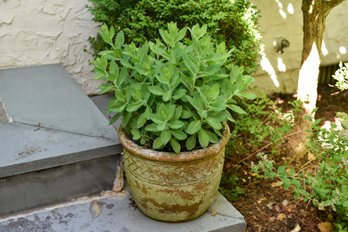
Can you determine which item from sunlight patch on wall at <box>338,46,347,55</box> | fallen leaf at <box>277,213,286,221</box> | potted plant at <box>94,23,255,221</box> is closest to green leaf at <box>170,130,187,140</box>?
potted plant at <box>94,23,255,221</box>

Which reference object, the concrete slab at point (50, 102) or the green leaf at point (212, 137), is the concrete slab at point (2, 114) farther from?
the green leaf at point (212, 137)

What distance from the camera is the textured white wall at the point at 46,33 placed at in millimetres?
3488

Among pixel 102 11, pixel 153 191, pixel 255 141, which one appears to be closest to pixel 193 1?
pixel 102 11

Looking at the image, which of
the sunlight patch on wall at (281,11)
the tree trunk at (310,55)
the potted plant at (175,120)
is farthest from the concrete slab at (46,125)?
the sunlight patch on wall at (281,11)

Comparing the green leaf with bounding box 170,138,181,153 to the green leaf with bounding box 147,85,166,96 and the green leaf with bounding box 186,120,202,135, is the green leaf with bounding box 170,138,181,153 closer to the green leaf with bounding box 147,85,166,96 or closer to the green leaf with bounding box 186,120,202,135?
the green leaf with bounding box 186,120,202,135

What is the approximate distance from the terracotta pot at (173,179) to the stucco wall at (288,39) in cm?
202

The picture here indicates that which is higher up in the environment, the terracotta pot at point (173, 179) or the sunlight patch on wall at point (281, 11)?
the sunlight patch on wall at point (281, 11)

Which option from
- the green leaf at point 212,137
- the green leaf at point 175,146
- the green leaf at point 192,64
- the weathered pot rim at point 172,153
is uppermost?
the green leaf at point 192,64

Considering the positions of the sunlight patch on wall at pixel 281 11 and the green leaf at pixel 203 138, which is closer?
the green leaf at pixel 203 138

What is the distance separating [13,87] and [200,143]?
59.8 inches

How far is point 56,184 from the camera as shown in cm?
263

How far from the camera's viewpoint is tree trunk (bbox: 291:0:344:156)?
3.33m

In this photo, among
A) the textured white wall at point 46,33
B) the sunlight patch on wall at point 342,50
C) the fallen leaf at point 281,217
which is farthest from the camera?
the sunlight patch on wall at point 342,50

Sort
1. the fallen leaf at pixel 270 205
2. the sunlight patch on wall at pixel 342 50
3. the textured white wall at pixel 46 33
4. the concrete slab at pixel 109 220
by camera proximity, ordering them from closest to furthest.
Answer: the concrete slab at pixel 109 220 → the fallen leaf at pixel 270 205 → the textured white wall at pixel 46 33 → the sunlight patch on wall at pixel 342 50
